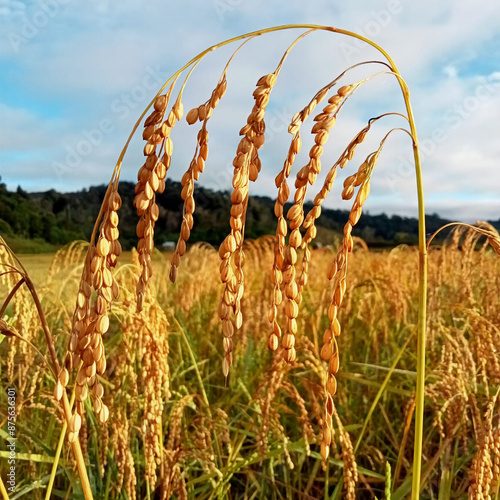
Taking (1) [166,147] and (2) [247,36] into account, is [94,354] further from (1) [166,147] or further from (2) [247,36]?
(2) [247,36]

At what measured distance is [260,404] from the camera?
1.44 metres

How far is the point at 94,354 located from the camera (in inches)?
26.1

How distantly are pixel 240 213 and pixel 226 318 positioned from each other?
0.13 metres

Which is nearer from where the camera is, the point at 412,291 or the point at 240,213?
the point at 240,213

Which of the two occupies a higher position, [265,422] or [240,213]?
[240,213]

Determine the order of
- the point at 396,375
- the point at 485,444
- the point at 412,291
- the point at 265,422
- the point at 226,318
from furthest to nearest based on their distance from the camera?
the point at 412,291 → the point at 396,375 → the point at 265,422 → the point at 485,444 → the point at 226,318

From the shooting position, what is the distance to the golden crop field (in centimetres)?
138

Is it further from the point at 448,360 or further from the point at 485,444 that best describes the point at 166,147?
the point at 448,360

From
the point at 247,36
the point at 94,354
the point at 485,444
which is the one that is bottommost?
the point at 485,444

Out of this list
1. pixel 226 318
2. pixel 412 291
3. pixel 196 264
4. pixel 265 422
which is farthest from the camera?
pixel 196 264

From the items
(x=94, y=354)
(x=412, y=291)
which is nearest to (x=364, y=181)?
(x=94, y=354)

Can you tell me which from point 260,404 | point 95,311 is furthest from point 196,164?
point 260,404

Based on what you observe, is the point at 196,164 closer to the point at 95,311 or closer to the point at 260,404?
the point at 95,311

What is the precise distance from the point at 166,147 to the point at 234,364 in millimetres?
1902
